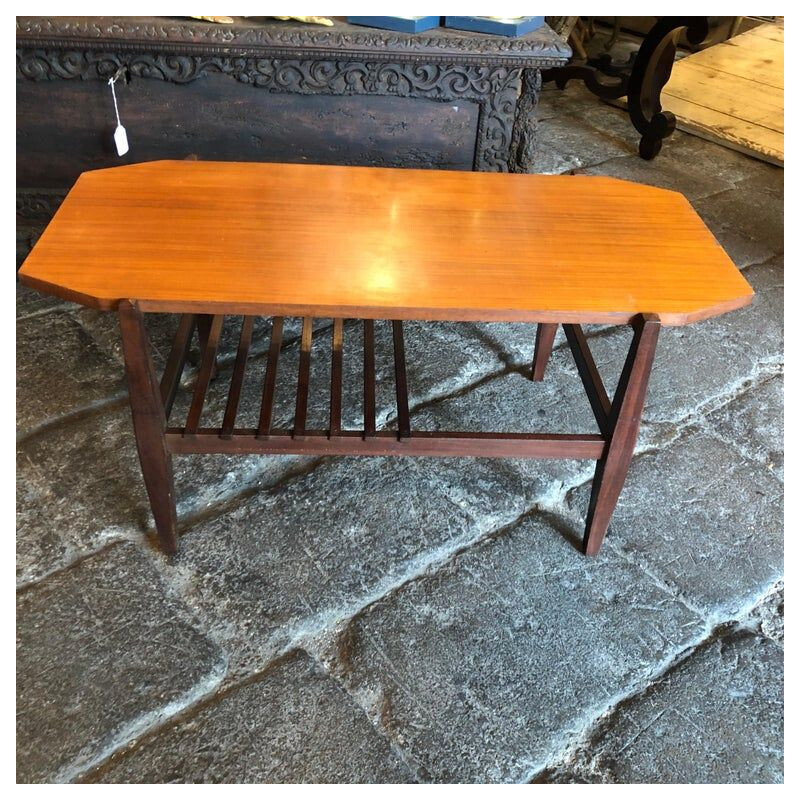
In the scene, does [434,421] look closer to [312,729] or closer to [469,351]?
[469,351]

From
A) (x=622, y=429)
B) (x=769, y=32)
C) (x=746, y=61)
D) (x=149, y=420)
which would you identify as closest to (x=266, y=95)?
(x=149, y=420)

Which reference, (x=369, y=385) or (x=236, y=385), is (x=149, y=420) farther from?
(x=369, y=385)

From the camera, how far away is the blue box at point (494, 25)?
7.79 ft

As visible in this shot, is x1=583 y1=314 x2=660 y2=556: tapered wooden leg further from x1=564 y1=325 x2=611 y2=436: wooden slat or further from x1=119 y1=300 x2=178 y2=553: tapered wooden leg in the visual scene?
x1=119 y1=300 x2=178 y2=553: tapered wooden leg

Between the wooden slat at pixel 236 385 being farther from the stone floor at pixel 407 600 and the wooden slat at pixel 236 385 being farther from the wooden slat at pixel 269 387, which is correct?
the stone floor at pixel 407 600

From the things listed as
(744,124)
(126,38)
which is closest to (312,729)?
(126,38)

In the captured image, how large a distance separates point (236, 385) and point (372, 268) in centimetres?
57

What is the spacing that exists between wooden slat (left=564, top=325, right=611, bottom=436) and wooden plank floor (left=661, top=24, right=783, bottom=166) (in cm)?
262

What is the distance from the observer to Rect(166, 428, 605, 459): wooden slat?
169 centimetres

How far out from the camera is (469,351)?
2559 millimetres

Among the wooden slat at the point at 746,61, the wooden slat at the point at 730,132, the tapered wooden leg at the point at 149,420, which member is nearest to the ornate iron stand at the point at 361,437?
the tapered wooden leg at the point at 149,420

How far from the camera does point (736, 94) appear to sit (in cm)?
457

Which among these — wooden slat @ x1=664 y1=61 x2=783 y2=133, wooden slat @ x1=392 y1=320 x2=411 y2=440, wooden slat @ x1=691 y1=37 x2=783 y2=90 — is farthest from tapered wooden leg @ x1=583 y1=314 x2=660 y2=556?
wooden slat @ x1=691 y1=37 x2=783 y2=90

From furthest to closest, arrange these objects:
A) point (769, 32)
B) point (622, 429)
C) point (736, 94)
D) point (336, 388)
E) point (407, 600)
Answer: point (769, 32) → point (736, 94) → point (336, 388) → point (407, 600) → point (622, 429)
